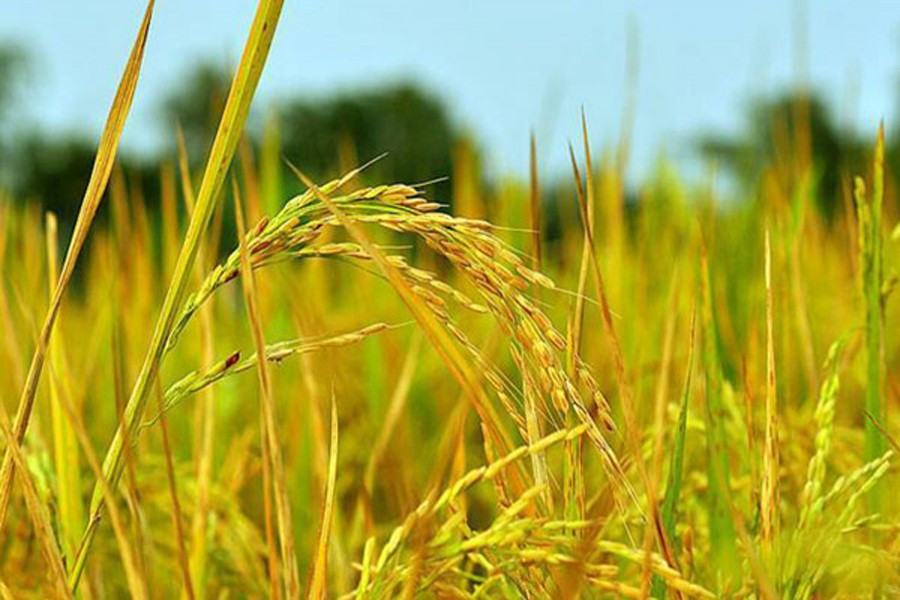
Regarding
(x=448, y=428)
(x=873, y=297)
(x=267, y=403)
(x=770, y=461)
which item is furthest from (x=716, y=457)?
(x=448, y=428)

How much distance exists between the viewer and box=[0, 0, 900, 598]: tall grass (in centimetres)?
54

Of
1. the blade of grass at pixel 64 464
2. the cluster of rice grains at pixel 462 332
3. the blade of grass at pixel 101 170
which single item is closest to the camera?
the cluster of rice grains at pixel 462 332

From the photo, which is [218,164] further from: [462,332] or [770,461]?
[770,461]

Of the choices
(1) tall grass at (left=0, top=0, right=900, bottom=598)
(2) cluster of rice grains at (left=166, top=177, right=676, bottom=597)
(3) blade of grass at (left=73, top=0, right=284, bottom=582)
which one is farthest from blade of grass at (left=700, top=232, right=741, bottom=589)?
(3) blade of grass at (left=73, top=0, right=284, bottom=582)

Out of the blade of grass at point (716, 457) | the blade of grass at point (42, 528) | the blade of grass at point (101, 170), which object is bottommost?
the blade of grass at point (716, 457)

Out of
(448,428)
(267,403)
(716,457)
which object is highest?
(267,403)

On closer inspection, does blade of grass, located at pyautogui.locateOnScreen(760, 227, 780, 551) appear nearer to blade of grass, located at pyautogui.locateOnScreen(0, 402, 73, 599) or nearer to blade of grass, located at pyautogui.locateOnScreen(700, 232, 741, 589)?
blade of grass, located at pyautogui.locateOnScreen(700, 232, 741, 589)

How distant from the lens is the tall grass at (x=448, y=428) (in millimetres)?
545

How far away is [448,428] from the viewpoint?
4.04 ft

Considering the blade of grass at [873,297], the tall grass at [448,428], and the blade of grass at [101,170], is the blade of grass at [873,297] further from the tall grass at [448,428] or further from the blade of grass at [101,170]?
the blade of grass at [101,170]

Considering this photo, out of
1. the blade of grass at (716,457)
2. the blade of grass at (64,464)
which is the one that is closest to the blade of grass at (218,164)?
the blade of grass at (64,464)

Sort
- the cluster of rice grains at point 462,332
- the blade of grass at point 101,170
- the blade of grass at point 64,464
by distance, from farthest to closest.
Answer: the blade of grass at point 64,464
the blade of grass at point 101,170
the cluster of rice grains at point 462,332

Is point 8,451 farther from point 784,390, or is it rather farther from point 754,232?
point 754,232

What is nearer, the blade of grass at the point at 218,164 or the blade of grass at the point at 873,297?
the blade of grass at the point at 218,164
